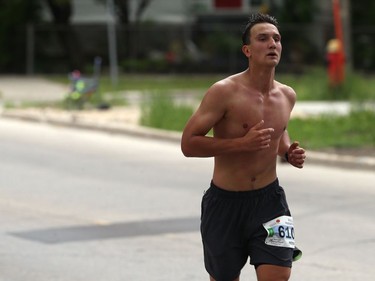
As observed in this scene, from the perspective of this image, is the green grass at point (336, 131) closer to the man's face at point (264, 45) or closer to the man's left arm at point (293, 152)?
the man's left arm at point (293, 152)

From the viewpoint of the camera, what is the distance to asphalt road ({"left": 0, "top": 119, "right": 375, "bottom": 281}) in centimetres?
880

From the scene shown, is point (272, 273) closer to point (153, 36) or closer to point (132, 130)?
point (132, 130)

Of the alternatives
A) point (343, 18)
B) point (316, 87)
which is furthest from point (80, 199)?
point (343, 18)

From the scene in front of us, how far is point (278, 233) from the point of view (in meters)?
5.88

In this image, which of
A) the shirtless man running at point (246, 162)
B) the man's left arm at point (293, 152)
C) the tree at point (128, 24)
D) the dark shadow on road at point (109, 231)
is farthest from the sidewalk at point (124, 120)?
the tree at point (128, 24)

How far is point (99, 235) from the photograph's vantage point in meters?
10.1

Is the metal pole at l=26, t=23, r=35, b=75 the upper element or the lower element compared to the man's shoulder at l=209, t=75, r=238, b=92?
lower

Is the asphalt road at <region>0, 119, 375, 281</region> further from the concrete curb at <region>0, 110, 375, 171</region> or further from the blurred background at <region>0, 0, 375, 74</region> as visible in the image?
the blurred background at <region>0, 0, 375, 74</region>

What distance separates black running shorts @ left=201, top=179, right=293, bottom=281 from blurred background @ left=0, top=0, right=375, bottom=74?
104ft

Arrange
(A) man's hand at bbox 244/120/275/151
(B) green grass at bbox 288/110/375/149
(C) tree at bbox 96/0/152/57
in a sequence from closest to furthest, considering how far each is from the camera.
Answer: (A) man's hand at bbox 244/120/275/151, (B) green grass at bbox 288/110/375/149, (C) tree at bbox 96/0/152/57

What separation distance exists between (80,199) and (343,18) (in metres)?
21.6

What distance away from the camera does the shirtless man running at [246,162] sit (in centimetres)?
579

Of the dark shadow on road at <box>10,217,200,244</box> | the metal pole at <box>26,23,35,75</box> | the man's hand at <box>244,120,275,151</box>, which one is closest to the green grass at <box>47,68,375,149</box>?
the dark shadow on road at <box>10,217,200,244</box>

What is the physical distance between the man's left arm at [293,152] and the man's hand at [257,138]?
367 millimetres
